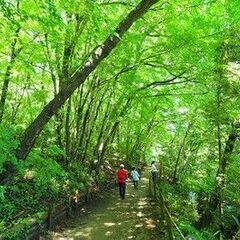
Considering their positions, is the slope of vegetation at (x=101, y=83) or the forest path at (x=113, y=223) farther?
the forest path at (x=113, y=223)

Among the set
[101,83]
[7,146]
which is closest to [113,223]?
[101,83]

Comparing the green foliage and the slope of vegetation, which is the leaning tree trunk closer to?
the slope of vegetation

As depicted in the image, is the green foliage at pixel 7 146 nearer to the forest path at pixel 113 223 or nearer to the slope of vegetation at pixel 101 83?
the slope of vegetation at pixel 101 83

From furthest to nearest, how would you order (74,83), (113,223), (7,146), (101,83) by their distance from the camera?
(101,83), (113,223), (74,83), (7,146)

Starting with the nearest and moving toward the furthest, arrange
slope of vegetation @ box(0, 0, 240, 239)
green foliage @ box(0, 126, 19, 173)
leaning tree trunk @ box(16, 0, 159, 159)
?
green foliage @ box(0, 126, 19, 173) → leaning tree trunk @ box(16, 0, 159, 159) → slope of vegetation @ box(0, 0, 240, 239)

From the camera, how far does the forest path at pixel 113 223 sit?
1144cm

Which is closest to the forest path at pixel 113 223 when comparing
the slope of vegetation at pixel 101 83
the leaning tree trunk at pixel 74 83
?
the slope of vegetation at pixel 101 83

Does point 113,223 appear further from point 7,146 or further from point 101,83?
point 7,146

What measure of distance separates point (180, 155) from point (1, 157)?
873 inches

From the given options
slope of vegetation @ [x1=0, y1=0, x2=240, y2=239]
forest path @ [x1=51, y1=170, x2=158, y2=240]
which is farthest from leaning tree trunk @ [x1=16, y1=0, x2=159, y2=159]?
forest path @ [x1=51, y1=170, x2=158, y2=240]

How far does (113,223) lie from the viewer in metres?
13.1

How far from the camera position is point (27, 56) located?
42.4 feet

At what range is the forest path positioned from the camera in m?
11.4

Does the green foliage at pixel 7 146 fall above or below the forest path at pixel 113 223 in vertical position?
above
